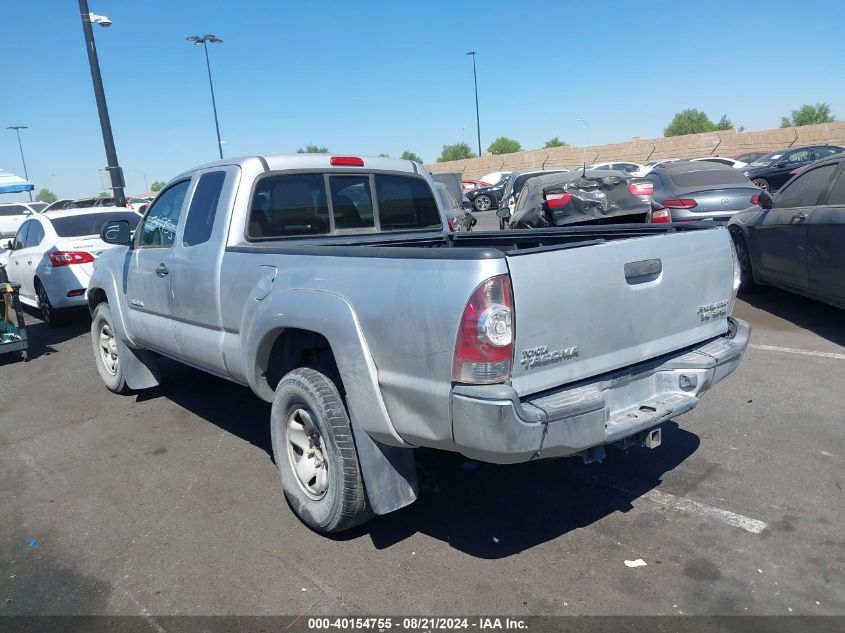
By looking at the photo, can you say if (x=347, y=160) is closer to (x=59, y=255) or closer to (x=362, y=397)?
(x=362, y=397)

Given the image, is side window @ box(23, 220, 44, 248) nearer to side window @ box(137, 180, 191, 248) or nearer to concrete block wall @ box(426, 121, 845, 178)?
side window @ box(137, 180, 191, 248)

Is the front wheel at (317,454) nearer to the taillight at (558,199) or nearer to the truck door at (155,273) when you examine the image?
the truck door at (155,273)

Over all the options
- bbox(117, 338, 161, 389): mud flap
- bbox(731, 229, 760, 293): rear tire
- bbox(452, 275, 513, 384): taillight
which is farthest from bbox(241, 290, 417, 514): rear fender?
bbox(731, 229, 760, 293): rear tire

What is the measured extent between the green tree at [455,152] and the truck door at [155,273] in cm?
8292

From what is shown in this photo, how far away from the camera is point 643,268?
317 centimetres

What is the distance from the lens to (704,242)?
11.6 ft

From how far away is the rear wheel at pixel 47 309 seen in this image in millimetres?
9750

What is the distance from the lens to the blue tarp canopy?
14406mm

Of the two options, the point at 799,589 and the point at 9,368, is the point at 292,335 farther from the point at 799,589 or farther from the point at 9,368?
the point at 9,368

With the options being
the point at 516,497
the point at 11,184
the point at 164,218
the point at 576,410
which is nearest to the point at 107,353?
the point at 164,218

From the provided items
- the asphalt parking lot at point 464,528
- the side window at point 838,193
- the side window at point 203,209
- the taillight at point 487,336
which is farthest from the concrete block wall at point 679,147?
the taillight at point 487,336

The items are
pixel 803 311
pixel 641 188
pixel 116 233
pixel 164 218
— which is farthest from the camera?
pixel 641 188

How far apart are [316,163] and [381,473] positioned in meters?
2.43

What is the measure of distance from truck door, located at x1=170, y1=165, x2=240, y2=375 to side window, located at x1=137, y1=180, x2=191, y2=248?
0.26m
